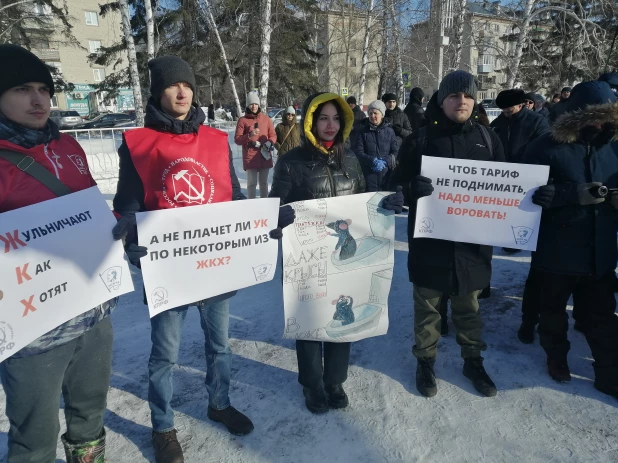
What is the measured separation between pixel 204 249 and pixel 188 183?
0.36 metres

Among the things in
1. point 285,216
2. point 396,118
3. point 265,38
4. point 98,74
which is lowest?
point 285,216

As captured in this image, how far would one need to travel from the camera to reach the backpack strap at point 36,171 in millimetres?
1668

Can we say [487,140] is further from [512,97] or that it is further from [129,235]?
[512,97]

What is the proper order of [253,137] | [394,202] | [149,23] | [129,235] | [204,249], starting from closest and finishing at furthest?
[129,235] → [204,249] → [394,202] → [253,137] → [149,23]

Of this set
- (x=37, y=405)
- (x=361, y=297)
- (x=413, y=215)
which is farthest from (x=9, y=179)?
(x=413, y=215)

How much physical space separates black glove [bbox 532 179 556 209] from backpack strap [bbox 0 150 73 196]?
2.53m

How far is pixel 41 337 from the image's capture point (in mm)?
1793

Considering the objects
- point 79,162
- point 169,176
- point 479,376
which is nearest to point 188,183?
point 169,176

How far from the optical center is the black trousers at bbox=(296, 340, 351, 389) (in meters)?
2.73

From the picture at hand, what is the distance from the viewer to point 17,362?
175cm

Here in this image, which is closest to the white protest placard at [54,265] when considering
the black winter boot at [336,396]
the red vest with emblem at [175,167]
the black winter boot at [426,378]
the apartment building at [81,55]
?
the red vest with emblem at [175,167]

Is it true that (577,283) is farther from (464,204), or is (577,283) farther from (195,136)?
(195,136)

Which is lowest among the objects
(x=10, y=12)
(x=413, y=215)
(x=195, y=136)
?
(x=413, y=215)

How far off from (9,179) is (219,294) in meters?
1.10
